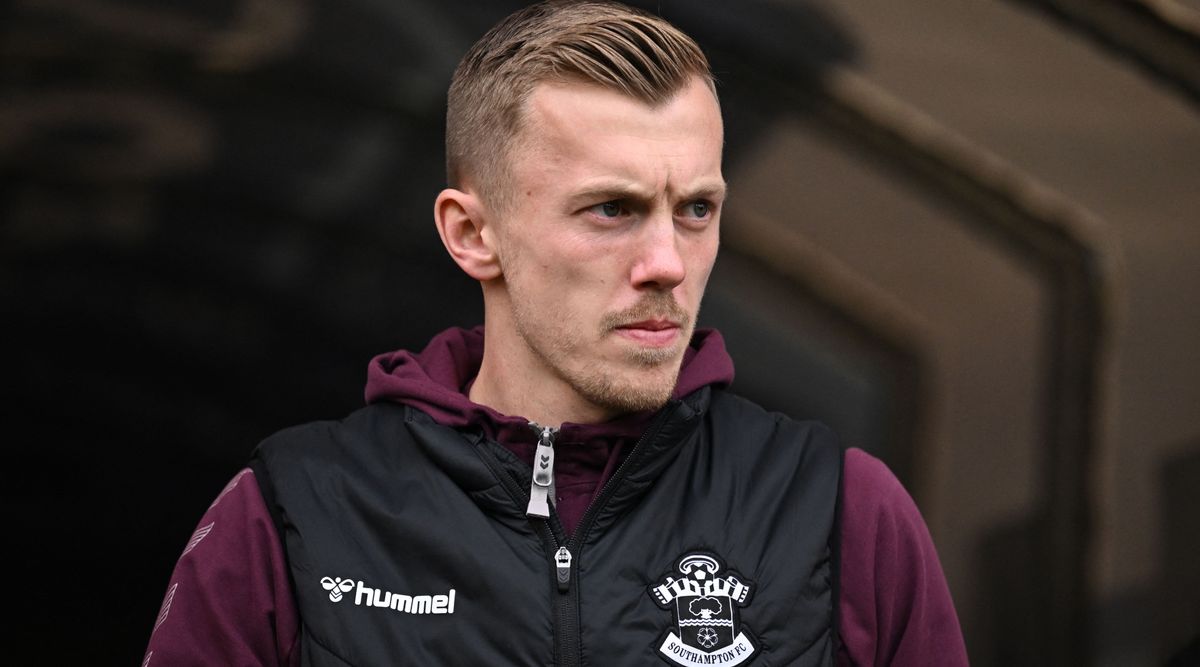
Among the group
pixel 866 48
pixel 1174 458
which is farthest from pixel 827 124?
pixel 1174 458

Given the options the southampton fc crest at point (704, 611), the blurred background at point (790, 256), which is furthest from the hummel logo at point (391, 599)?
the blurred background at point (790, 256)

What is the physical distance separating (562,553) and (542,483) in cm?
A: 8

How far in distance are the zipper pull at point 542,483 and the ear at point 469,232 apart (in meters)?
0.23

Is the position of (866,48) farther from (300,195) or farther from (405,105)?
(300,195)

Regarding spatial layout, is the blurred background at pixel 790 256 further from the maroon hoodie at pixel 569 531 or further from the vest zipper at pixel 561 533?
the vest zipper at pixel 561 533

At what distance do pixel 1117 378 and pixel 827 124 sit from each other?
24.2 inches

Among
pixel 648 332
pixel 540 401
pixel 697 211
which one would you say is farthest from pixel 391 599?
pixel 697 211

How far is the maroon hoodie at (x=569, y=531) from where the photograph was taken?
5.40 feet

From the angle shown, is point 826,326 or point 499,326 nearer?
point 499,326

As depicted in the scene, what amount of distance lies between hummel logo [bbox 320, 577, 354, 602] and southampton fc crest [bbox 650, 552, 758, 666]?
1.06 ft

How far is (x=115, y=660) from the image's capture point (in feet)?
8.35

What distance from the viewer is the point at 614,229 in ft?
5.35

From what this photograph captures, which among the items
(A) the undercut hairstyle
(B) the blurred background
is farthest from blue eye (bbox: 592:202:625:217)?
(B) the blurred background

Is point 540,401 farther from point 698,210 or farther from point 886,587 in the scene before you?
point 886,587
